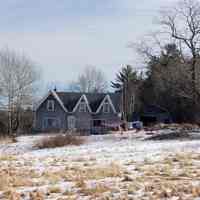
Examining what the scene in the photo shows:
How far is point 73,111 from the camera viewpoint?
57.3 metres

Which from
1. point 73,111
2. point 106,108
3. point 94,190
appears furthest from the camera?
point 106,108

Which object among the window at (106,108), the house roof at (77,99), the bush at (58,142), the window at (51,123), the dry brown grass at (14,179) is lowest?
the dry brown grass at (14,179)

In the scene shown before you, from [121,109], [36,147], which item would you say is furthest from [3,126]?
[36,147]

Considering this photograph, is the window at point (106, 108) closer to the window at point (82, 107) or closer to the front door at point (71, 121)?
the window at point (82, 107)

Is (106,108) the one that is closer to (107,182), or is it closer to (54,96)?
(54,96)

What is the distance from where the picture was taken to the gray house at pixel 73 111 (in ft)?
189

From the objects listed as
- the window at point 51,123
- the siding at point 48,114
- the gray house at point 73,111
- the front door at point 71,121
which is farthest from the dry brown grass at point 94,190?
the window at point 51,123

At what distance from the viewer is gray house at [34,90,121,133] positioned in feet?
189

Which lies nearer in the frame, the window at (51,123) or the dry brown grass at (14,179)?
the dry brown grass at (14,179)

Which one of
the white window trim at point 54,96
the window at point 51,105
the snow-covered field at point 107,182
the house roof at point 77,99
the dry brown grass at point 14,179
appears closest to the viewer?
the snow-covered field at point 107,182

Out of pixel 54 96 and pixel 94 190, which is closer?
pixel 94 190

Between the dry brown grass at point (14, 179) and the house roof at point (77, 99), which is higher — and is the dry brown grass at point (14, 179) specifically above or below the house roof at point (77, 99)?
below

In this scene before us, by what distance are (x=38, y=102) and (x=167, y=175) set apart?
48.7 meters

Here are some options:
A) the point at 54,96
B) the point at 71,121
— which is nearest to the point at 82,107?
the point at 71,121
